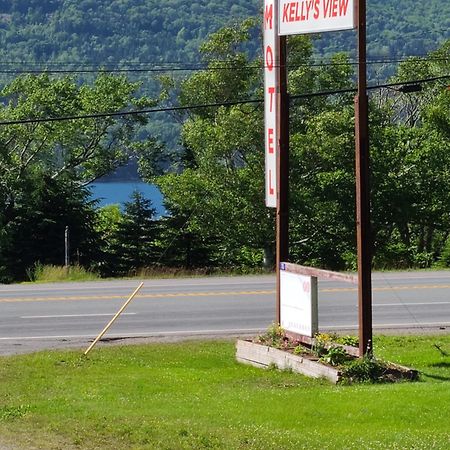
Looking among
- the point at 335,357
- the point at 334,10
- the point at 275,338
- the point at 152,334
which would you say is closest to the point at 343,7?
the point at 334,10

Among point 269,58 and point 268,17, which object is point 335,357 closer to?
point 269,58

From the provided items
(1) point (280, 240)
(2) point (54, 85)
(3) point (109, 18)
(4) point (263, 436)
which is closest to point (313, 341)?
(1) point (280, 240)

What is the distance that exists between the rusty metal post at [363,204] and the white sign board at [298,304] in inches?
41.6

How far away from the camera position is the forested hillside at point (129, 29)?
538 ft

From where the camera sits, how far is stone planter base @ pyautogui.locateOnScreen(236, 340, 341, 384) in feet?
46.1

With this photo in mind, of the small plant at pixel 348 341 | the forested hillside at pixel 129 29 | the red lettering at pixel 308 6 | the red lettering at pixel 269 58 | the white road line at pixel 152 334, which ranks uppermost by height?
the forested hillside at pixel 129 29

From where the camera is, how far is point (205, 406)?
11688mm

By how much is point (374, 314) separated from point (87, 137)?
25.9 m

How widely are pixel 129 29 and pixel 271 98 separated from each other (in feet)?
542

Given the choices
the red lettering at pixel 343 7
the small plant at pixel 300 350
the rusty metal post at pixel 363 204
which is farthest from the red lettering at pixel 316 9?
the small plant at pixel 300 350

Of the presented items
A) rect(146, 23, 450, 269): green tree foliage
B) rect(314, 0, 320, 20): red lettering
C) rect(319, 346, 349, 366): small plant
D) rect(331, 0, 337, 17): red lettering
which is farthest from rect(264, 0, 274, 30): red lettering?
rect(146, 23, 450, 269): green tree foliage

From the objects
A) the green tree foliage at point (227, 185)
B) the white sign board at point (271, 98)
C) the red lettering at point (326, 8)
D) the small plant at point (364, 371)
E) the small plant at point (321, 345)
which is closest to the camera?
the small plant at point (364, 371)

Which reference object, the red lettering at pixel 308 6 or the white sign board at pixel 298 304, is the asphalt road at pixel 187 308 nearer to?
the white sign board at pixel 298 304

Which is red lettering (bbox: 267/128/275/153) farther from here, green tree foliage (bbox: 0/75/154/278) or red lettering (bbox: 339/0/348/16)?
green tree foliage (bbox: 0/75/154/278)
